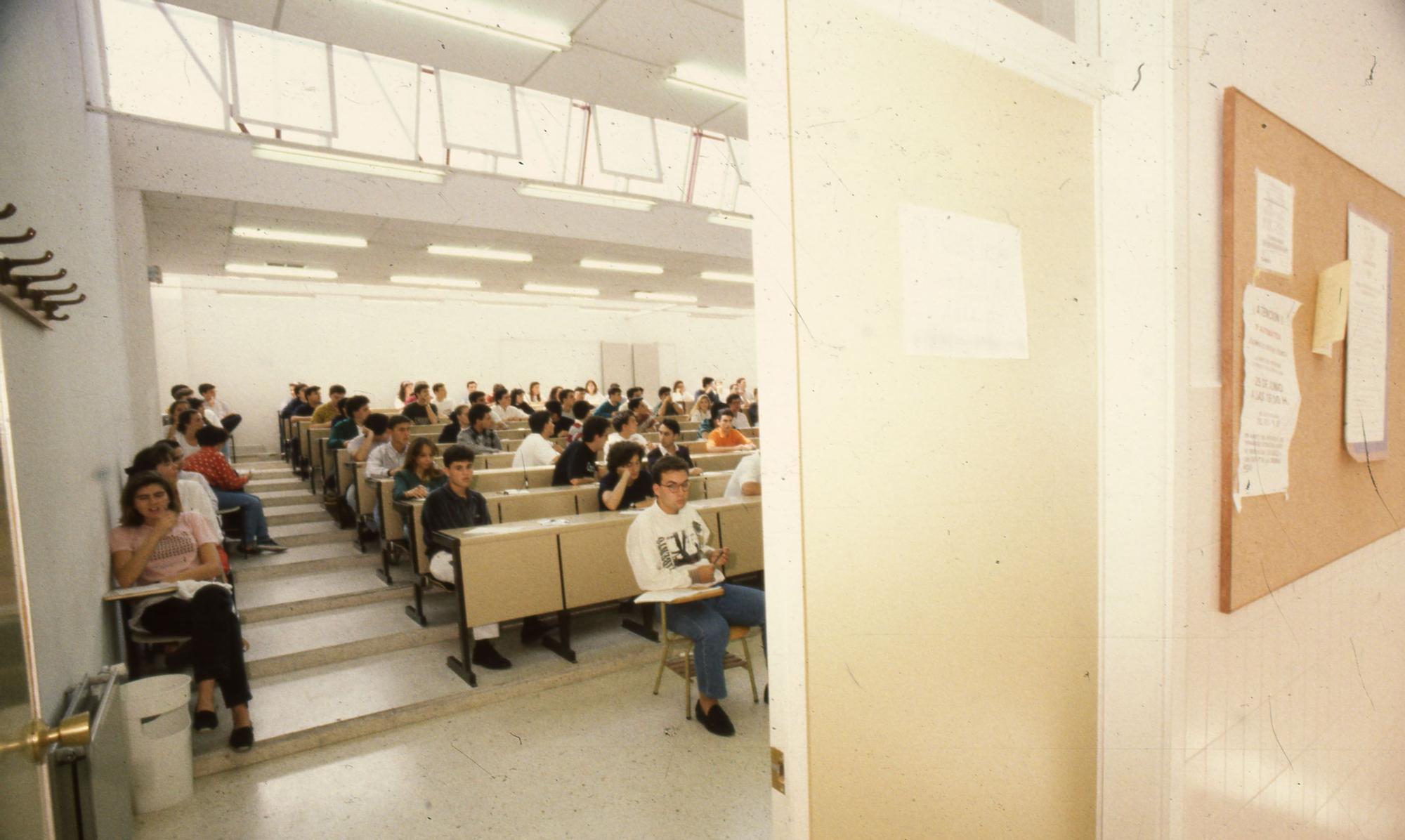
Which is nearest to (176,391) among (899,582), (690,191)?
(690,191)

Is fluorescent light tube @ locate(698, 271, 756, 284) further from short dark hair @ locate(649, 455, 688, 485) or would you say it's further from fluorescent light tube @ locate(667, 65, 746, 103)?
short dark hair @ locate(649, 455, 688, 485)

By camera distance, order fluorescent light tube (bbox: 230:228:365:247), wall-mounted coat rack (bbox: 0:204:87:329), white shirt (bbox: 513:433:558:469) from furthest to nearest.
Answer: fluorescent light tube (bbox: 230:228:365:247)
white shirt (bbox: 513:433:558:469)
wall-mounted coat rack (bbox: 0:204:87:329)

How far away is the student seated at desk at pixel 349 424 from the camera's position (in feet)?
20.3

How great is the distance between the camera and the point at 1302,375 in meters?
1.42

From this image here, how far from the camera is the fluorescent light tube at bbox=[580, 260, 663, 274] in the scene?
9.05m

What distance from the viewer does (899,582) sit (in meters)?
0.93

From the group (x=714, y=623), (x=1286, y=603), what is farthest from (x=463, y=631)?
(x=1286, y=603)

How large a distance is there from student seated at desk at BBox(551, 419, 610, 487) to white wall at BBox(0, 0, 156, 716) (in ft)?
8.57

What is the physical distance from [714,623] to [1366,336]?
2432 mm

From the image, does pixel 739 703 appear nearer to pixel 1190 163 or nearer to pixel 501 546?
pixel 501 546

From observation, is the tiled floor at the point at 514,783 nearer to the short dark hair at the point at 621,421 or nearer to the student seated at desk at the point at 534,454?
the short dark hair at the point at 621,421

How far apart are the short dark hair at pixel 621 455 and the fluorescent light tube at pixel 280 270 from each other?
687cm

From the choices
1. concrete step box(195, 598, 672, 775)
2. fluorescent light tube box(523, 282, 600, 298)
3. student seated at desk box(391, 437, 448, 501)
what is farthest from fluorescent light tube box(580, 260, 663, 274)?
concrete step box(195, 598, 672, 775)

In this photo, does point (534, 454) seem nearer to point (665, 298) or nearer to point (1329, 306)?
point (1329, 306)
